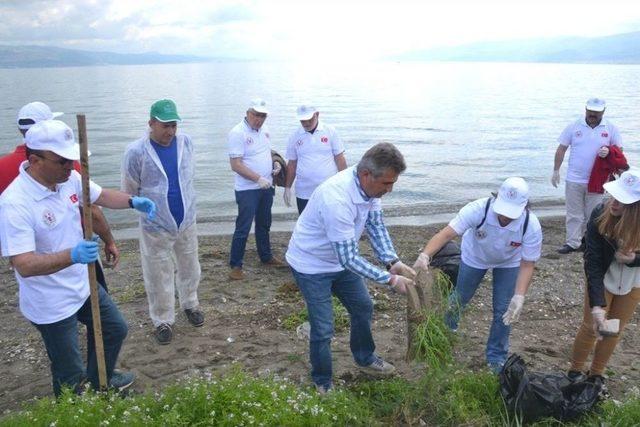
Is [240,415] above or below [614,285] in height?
below

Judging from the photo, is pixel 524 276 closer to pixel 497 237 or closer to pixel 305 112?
pixel 497 237

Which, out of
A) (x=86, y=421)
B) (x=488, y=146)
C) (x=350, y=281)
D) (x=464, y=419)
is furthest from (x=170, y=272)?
(x=488, y=146)

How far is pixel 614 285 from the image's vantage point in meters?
4.43

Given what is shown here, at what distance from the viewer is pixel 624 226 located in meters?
4.00

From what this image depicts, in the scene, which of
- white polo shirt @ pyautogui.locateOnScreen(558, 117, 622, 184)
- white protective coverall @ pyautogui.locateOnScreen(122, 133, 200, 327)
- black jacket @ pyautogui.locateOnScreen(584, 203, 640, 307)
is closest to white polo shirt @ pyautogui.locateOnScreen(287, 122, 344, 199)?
white protective coverall @ pyautogui.locateOnScreen(122, 133, 200, 327)

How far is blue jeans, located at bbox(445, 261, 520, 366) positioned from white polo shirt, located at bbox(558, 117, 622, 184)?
161 inches

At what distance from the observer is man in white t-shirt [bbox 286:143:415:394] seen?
3939 millimetres

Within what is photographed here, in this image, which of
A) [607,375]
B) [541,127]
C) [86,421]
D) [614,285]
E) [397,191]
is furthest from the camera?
[541,127]

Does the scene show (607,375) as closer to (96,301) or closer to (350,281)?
(350,281)

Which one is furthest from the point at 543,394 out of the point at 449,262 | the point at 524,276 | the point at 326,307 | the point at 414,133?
the point at 414,133

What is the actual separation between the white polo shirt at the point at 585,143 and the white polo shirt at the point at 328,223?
529 cm

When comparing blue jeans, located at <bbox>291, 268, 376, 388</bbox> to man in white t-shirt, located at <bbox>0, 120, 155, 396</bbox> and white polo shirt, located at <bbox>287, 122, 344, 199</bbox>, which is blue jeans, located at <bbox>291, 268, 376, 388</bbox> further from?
white polo shirt, located at <bbox>287, 122, 344, 199</bbox>

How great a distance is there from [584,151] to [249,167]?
187 inches

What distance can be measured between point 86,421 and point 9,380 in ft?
8.14
